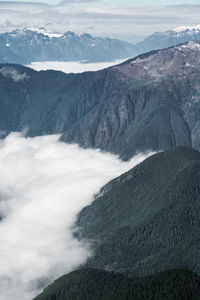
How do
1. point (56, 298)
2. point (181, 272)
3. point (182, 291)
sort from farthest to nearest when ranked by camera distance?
point (56, 298)
point (181, 272)
point (182, 291)

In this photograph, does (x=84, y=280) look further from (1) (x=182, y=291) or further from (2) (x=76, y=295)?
(1) (x=182, y=291)

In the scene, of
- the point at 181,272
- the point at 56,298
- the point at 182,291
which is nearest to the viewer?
the point at 182,291

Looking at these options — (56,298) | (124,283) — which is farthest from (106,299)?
(56,298)

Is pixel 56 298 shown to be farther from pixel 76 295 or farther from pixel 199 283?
pixel 199 283

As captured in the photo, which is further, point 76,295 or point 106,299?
A: point 76,295

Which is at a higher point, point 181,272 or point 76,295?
point 181,272

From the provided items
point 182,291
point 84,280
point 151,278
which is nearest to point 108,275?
point 84,280
